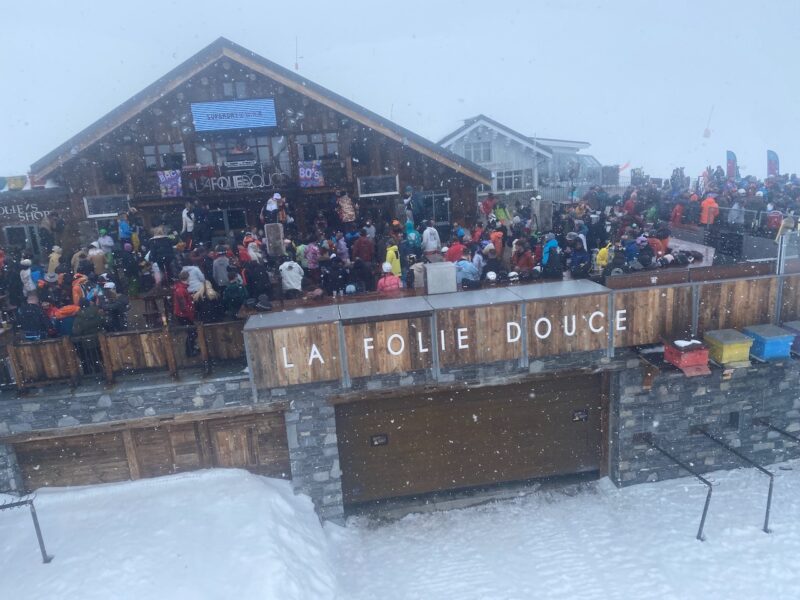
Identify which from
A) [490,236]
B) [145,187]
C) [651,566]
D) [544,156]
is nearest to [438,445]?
[651,566]

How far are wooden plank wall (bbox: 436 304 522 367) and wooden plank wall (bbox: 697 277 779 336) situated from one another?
4.10 meters

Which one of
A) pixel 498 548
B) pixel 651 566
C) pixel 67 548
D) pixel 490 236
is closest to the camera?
pixel 67 548

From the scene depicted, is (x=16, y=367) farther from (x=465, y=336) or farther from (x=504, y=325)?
(x=504, y=325)

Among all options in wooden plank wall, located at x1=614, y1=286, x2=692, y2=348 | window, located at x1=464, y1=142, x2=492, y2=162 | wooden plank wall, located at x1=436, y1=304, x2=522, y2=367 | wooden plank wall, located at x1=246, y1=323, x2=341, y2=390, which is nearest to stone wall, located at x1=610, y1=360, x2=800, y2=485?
wooden plank wall, located at x1=614, y1=286, x2=692, y2=348

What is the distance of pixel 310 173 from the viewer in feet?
67.0

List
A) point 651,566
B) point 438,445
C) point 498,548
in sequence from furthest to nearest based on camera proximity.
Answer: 1. point 438,445
2. point 498,548
3. point 651,566

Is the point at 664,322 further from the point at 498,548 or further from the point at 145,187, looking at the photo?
the point at 145,187

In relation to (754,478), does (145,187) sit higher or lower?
higher

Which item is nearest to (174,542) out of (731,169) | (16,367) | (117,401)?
(117,401)

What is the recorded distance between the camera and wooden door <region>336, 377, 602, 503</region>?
13.3 metres

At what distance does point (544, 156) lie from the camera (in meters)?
32.2

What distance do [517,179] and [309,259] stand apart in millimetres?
19441

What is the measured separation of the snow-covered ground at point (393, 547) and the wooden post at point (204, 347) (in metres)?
2.26

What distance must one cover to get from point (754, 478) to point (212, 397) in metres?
12.1
